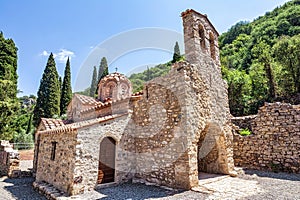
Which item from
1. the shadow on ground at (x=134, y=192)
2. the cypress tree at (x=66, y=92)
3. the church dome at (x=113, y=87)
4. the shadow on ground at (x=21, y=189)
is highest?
the cypress tree at (x=66, y=92)

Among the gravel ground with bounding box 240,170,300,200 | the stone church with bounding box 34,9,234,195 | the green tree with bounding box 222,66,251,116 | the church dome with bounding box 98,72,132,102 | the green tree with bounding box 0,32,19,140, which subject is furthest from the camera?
the green tree with bounding box 222,66,251,116

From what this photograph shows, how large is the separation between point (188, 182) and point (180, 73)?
3744mm

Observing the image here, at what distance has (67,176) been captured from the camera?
6156 mm

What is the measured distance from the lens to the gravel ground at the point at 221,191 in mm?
5293

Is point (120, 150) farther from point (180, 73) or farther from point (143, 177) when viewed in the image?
point (180, 73)

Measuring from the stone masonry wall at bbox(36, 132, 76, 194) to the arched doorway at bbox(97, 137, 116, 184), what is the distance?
110 centimetres

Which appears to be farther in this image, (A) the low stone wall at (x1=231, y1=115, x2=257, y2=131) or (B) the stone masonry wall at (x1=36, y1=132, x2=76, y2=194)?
(A) the low stone wall at (x1=231, y1=115, x2=257, y2=131)

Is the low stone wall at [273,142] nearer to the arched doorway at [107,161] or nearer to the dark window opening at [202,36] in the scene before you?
the dark window opening at [202,36]

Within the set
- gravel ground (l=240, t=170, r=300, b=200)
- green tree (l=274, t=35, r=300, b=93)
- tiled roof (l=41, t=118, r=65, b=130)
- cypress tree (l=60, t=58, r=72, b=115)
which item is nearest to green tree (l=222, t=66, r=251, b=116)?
green tree (l=274, t=35, r=300, b=93)

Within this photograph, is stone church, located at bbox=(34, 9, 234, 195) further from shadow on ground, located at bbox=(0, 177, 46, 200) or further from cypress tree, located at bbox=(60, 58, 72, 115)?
cypress tree, located at bbox=(60, 58, 72, 115)

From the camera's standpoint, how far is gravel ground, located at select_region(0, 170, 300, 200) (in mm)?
5293

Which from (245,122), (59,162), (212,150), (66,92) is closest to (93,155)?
(59,162)

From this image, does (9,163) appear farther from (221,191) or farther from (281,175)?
(281,175)

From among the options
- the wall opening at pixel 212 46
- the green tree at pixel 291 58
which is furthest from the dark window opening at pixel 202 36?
the green tree at pixel 291 58
